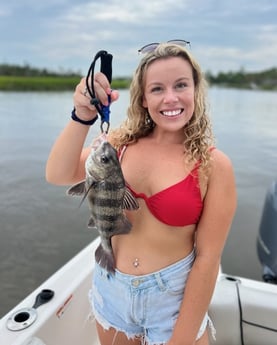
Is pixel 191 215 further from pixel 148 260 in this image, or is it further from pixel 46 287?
pixel 46 287

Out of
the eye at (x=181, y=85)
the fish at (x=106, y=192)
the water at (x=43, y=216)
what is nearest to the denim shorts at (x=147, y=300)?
the fish at (x=106, y=192)

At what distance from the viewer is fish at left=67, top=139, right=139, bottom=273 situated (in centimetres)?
133

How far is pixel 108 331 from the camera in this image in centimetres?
167

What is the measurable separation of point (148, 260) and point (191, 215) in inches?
11.1

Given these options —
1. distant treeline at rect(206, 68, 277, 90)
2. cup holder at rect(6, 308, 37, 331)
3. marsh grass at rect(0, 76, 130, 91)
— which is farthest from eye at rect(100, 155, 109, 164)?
distant treeline at rect(206, 68, 277, 90)

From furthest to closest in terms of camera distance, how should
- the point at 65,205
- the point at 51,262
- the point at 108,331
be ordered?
the point at 65,205
the point at 51,262
the point at 108,331

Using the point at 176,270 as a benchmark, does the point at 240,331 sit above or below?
below

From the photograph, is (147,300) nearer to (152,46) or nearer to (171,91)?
(171,91)

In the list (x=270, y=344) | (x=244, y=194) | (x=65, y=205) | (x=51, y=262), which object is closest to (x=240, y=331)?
(x=270, y=344)

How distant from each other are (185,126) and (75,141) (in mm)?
503

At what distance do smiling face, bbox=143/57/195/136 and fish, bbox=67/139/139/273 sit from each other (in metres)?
0.30

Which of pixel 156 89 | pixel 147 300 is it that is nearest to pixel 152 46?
pixel 156 89

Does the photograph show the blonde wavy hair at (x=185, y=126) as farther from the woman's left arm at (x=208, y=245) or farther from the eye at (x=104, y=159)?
the eye at (x=104, y=159)

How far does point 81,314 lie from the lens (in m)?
2.48
